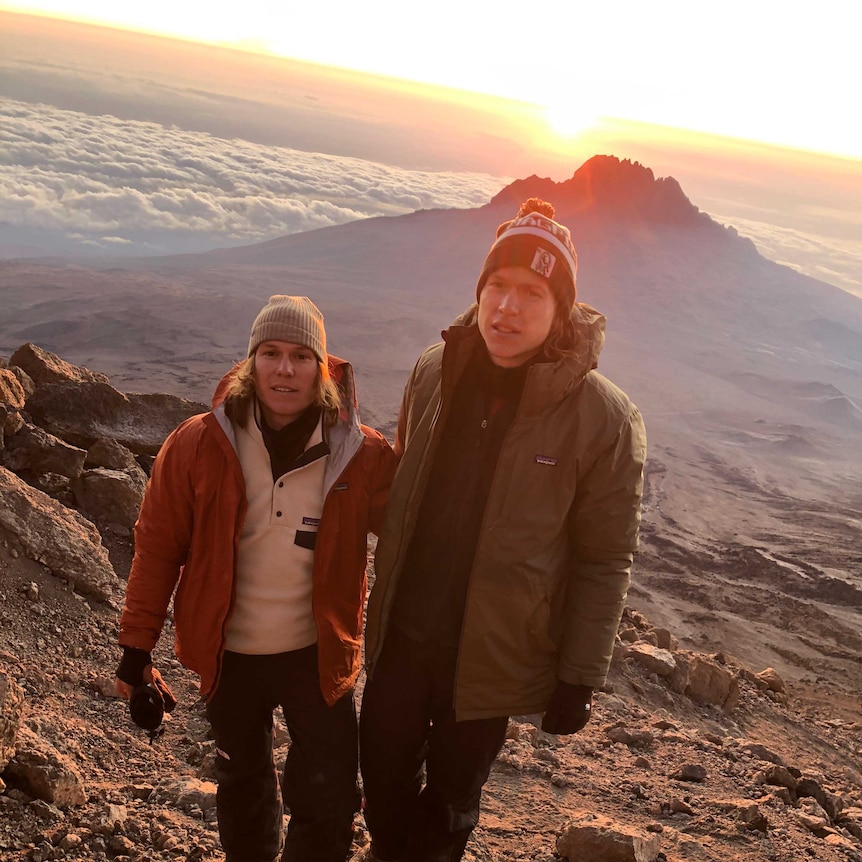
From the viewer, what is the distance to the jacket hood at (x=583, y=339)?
2.05 metres

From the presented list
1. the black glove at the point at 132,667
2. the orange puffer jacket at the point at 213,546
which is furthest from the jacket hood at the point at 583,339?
the black glove at the point at 132,667

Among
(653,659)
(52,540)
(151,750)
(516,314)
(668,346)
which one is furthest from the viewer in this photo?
(668,346)

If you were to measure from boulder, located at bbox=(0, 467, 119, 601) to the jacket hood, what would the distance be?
2.77 meters

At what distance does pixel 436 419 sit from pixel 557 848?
2.02 metres

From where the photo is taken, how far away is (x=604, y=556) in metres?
2.10

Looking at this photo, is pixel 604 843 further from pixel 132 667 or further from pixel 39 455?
pixel 39 455

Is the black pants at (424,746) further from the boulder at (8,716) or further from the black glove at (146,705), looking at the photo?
the boulder at (8,716)

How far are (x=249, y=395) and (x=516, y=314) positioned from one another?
782 millimetres

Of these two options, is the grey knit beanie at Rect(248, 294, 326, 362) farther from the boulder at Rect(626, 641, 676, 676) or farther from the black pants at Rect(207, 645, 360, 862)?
the boulder at Rect(626, 641, 676, 676)

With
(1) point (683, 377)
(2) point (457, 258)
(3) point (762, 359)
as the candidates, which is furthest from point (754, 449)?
(2) point (457, 258)

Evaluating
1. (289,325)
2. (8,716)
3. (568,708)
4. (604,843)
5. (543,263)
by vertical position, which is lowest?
(604,843)

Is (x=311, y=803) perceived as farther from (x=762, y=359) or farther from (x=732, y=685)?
(x=762, y=359)

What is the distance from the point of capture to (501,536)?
2096 mm

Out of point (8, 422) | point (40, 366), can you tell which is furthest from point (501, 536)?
point (40, 366)
